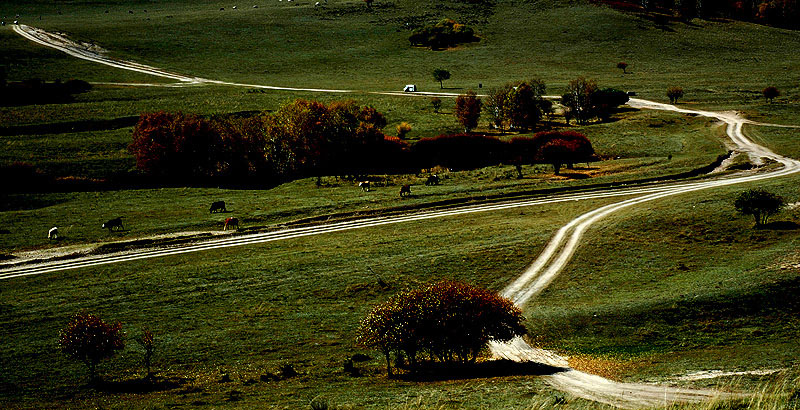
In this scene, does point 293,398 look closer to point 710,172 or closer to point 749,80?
point 710,172

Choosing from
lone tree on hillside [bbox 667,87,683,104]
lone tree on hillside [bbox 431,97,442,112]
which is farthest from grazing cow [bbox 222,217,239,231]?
lone tree on hillside [bbox 667,87,683,104]

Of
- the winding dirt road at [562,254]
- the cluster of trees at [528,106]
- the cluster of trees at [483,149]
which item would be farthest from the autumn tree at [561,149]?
the winding dirt road at [562,254]

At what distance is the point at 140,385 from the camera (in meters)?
37.2

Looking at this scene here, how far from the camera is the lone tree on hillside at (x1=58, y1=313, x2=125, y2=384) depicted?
3778 cm

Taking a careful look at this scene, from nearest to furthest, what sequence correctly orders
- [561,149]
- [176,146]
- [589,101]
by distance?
1. [561,149]
2. [176,146]
3. [589,101]

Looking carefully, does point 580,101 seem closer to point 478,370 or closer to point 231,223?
point 231,223

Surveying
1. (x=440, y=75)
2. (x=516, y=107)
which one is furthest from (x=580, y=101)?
(x=440, y=75)

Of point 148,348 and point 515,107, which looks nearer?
point 148,348

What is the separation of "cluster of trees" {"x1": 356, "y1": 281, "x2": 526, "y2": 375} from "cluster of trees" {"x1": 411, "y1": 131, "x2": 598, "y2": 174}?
2486 inches

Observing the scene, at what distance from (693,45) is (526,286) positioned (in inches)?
6344

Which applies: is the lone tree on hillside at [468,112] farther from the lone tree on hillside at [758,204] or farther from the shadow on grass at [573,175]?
the lone tree on hillside at [758,204]

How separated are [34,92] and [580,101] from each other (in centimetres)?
10919

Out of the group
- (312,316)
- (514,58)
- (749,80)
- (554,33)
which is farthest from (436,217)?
(554,33)

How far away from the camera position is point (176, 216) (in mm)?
76438
